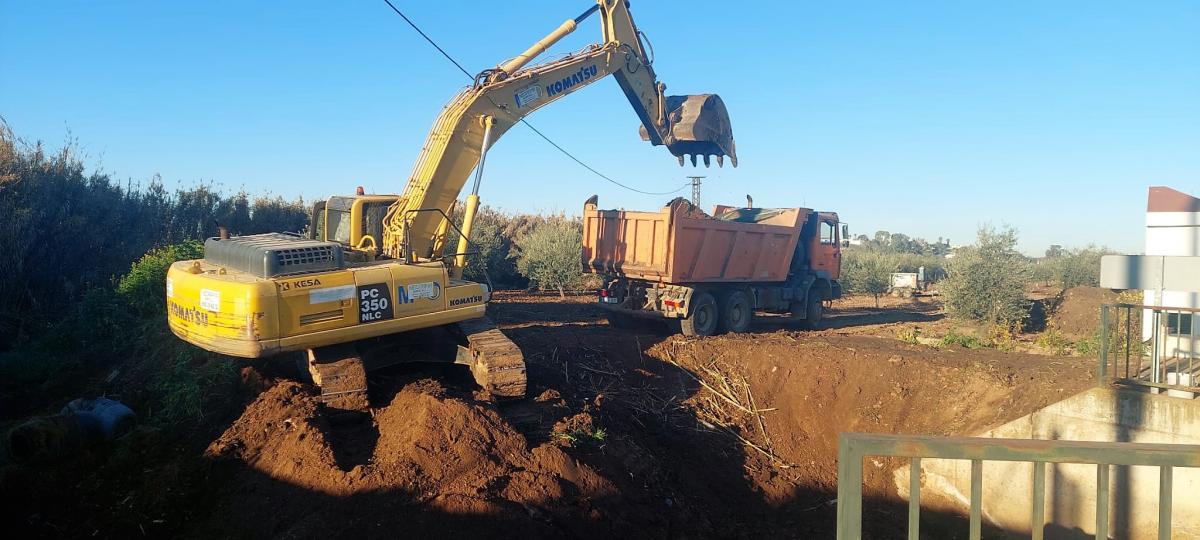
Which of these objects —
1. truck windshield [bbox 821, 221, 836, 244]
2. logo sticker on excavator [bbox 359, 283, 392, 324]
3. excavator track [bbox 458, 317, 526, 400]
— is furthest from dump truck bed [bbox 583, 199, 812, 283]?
logo sticker on excavator [bbox 359, 283, 392, 324]

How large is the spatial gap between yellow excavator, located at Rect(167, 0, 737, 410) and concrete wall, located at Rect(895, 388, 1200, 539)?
5.37 metres

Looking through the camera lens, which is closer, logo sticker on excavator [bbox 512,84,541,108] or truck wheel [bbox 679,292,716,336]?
logo sticker on excavator [bbox 512,84,541,108]

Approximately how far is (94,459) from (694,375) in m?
7.00

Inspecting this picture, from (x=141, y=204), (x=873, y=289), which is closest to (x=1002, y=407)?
(x=141, y=204)

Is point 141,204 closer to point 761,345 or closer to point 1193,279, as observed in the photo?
point 761,345

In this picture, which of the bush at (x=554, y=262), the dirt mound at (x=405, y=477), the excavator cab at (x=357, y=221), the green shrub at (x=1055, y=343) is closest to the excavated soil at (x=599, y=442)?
the dirt mound at (x=405, y=477)

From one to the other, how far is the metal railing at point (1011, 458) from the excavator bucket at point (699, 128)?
9828mm

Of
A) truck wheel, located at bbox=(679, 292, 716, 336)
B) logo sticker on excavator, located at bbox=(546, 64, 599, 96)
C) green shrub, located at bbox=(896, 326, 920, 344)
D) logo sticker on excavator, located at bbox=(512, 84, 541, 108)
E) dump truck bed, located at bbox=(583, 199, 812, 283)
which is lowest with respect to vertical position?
green shrub, located at bbox=(896, 326, 920, 344)

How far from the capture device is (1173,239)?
26.8 feet

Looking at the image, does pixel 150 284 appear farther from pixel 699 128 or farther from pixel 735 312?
pixel 735 312

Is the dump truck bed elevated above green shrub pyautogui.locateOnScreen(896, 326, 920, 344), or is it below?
above

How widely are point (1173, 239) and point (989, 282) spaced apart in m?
7.76

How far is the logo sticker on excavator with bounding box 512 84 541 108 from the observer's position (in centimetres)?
945

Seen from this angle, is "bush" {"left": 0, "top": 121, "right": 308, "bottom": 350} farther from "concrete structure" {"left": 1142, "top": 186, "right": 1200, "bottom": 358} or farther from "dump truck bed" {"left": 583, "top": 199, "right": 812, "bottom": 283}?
"concrete structure" {"left": 1142, "top": 186, "right": 1200, "bottom": 358}
